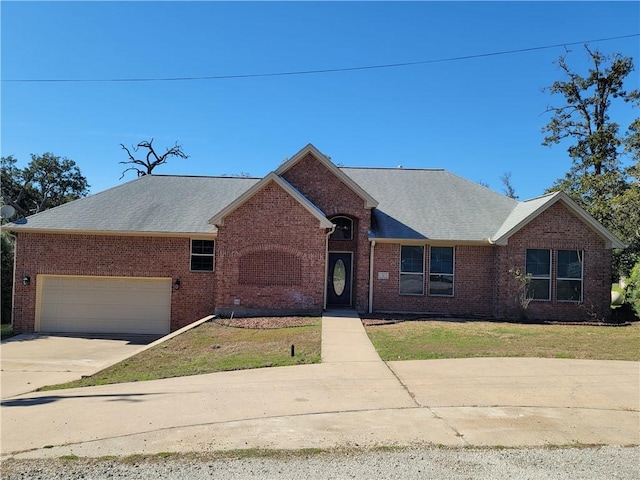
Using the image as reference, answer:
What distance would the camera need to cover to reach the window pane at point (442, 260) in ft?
60.5

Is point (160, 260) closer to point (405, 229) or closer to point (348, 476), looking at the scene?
point (405, 229)

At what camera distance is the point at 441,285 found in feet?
60.4

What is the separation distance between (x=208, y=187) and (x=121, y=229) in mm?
4950

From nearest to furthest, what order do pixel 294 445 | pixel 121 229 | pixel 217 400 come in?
pixel 294 445 < pixel 217 400 < pixel 121 229

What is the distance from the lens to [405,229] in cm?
1856

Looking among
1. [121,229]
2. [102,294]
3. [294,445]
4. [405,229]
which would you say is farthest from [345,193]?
[294,445]

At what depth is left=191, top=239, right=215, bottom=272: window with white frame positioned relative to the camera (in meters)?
18.8

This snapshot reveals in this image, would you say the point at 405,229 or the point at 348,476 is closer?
the point at 348,476

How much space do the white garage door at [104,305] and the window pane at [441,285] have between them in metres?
9.87

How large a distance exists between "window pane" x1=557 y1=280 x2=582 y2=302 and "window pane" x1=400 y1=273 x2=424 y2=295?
4841 millimetres

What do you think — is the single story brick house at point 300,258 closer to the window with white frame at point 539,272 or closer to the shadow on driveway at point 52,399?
the window with white frame at point 539,272

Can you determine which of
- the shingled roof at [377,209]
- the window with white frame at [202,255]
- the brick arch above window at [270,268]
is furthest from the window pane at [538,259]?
the window with white frame at [202,255]

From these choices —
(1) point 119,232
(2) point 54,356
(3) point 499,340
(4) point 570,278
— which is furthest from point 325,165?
(2) point 54,356

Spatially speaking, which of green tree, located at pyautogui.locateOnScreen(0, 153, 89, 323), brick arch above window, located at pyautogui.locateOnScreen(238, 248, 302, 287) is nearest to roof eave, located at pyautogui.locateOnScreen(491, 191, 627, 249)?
brick arch above window, located at pyautogui.locateOnScreen(238, 248, 302, 287)
